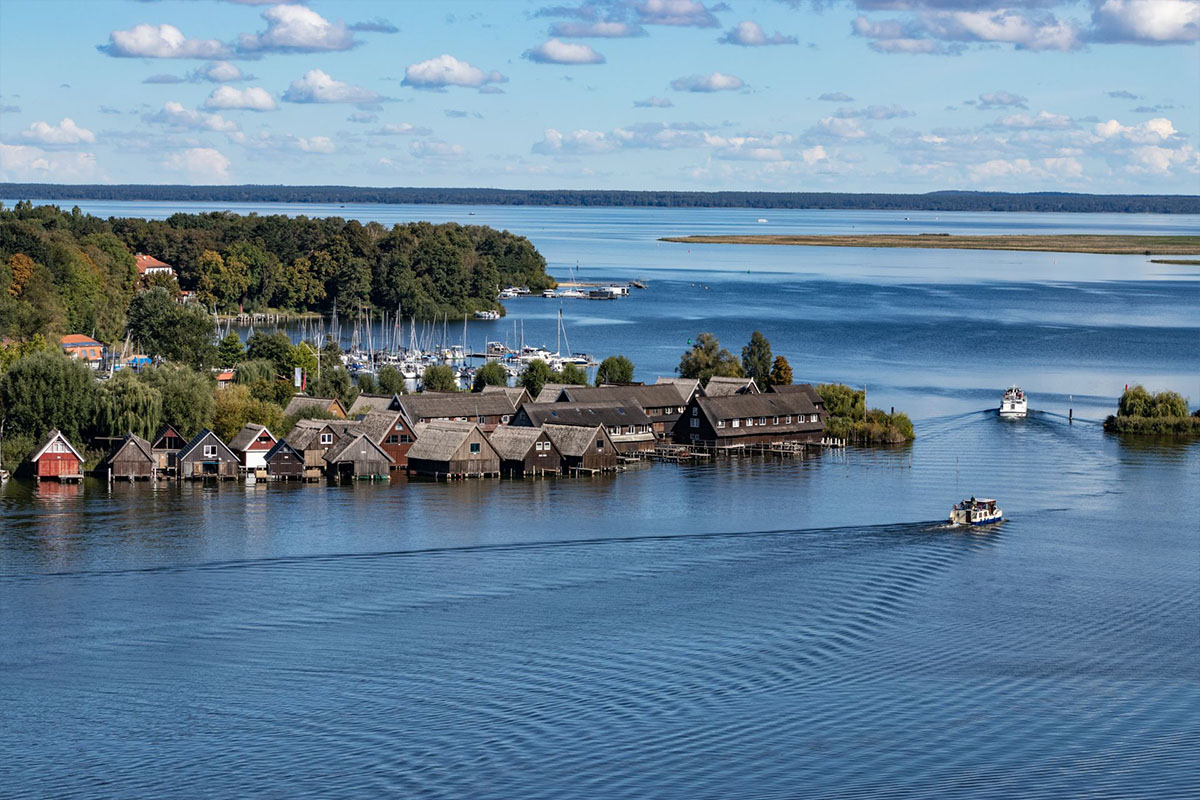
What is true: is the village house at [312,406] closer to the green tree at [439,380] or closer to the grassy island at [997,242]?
the green tree at [439,380]

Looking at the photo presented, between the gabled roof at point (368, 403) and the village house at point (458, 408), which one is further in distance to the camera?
the gabled roof at point (368, 403)

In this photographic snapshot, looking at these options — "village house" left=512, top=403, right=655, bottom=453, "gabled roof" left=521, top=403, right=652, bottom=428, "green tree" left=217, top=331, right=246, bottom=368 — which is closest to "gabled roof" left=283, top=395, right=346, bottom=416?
"village house" left=512, top=403, right=655, bottom=453

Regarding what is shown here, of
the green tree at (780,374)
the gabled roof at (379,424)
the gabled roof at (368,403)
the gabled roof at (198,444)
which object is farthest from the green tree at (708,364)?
the gabled roof at (198,444)

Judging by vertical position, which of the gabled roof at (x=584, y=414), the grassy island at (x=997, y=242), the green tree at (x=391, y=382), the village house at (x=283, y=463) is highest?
the grassy island at (x=997, y=242)

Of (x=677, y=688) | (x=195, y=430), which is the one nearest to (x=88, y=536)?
(x=195, y=430)

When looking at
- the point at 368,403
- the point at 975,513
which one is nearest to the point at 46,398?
the point at 368,403

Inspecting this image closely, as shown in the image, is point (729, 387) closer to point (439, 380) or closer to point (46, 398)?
point (439, 380)

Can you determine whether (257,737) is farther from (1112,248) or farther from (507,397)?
(1112,248)

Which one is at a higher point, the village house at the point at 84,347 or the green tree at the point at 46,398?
the village house at the point at 84,347
